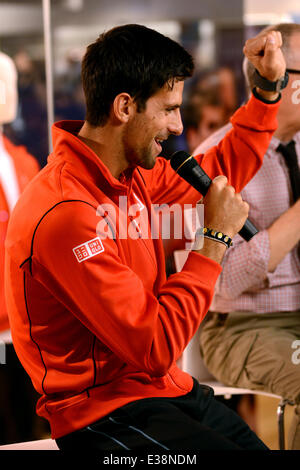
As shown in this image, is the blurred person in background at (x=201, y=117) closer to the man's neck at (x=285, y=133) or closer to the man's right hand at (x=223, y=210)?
the man's neck at (x=285, y=133)

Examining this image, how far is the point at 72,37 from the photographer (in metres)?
2.80

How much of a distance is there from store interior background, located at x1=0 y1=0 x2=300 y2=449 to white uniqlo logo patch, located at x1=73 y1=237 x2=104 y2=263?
1.67 m

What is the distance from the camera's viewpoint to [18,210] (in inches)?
43.1

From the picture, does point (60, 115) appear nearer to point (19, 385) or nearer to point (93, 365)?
point (19, 385)

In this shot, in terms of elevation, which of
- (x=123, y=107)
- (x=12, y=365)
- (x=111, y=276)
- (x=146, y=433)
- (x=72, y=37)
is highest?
(x=72, y=37)

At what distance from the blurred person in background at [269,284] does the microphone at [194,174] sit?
0.43 m

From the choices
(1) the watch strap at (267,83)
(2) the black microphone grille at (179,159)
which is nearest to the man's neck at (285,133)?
(1) the watch strap at (267,83)

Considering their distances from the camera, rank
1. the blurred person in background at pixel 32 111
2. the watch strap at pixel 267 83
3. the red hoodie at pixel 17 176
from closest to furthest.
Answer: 1. the watch strap at pixel 267 83
2. the red hoodie at pixel 17 176
3. the blurred person in background at pixel 32 111

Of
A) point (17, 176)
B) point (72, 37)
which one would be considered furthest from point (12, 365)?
point (72, 37)

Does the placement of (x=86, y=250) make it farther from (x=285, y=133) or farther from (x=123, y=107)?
(x=285, y=133)

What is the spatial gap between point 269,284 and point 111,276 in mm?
764

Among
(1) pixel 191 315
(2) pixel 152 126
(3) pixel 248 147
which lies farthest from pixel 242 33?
(1) pixel 191 315

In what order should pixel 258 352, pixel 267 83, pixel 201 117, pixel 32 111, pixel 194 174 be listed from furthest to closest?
1. pixel 201 117
2. pixel 32 111
3. pixel 258 352
4. pixel 267 83
5. pixel 194 174

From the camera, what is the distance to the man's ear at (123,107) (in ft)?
3.63
